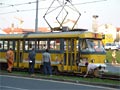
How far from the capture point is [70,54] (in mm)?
26797

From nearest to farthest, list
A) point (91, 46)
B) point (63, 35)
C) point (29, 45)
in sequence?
point (91, 46)
point (63, 35)
point (29, 45)

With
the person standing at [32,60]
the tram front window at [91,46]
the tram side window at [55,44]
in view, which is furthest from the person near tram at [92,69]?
the person standing at [32,60]

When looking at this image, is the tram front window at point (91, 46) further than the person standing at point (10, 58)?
No

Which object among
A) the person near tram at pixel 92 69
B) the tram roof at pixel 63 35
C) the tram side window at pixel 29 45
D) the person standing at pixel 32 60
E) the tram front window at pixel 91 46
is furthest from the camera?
the tram side window at pixel 29 45

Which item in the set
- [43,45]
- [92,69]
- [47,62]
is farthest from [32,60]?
[92,69]

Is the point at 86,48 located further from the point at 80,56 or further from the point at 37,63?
the point at 37,63

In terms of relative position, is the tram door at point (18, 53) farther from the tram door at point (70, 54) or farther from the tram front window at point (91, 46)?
the tram front window at point (91, 46)

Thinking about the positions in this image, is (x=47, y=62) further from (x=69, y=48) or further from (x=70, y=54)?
(x=69, y=48)

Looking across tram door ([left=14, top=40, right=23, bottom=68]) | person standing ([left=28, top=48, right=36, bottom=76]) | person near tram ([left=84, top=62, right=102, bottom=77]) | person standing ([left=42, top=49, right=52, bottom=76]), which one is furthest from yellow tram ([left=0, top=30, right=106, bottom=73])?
person standing ([left=28, top=48, right=36, bottom=76])

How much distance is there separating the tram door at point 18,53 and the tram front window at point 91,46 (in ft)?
19.5

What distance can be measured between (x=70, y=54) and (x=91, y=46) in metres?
1.38

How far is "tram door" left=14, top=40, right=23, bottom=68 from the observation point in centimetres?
3073

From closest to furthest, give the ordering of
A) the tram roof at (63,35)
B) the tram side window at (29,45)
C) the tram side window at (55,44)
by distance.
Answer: the tram roof at (63,35), the tram side window at (55,44), the tram side window at (29,45)

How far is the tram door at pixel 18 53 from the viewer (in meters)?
30.7
